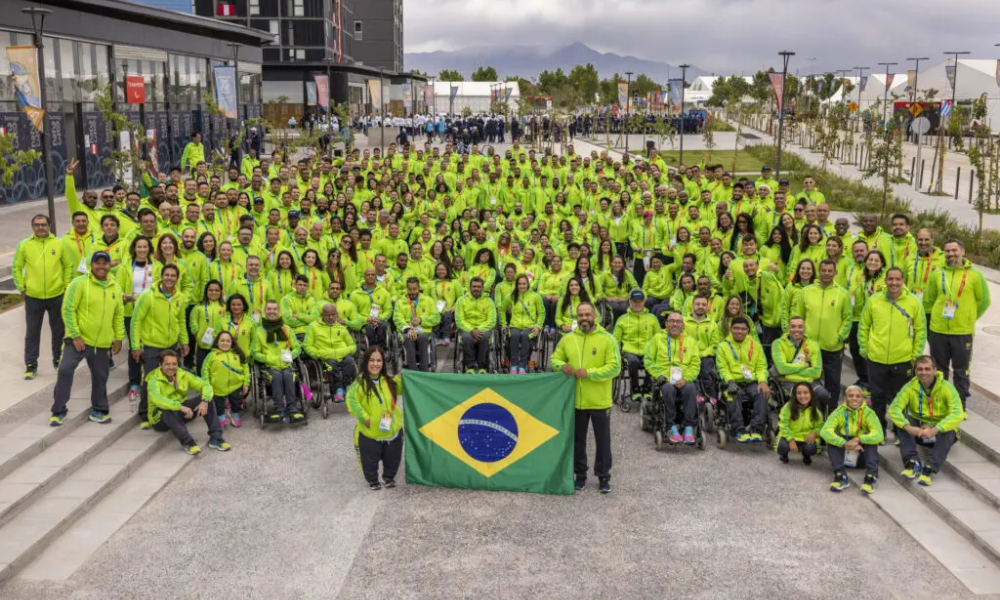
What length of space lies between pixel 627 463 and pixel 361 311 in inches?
199

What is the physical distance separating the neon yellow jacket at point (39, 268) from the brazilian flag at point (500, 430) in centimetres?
556

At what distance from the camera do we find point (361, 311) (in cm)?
1388

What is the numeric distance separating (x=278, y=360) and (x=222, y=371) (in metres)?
0.71

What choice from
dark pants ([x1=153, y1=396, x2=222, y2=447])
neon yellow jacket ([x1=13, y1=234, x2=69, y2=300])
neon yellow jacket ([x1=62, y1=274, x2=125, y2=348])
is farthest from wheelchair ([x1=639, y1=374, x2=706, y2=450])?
neon yellow jacket ([x1=13, y1=234, x2=69, y2=300])

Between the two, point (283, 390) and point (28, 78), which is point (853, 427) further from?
point (28, 78)

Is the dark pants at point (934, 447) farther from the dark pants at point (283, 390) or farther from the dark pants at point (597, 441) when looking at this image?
the dark pants at point (283, 390)

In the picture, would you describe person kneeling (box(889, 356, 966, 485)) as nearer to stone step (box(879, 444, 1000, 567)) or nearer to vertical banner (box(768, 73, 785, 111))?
stone step (box(879, 444, 1000, 567))

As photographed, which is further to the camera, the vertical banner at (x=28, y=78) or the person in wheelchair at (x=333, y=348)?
the vertical banner at (x=28, y=78)

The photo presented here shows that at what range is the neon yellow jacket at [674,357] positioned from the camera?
11180 millimetres

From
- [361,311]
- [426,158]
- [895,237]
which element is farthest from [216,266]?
[426,158]

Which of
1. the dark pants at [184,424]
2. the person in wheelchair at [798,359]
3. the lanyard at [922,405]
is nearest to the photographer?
the lanyard at [922,405]

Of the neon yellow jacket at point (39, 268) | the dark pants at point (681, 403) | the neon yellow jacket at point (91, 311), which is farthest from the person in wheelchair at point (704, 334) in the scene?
the neon yellow jacket at point (39, 268)

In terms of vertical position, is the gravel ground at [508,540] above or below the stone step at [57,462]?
below

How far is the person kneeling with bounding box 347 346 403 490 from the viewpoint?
967cm
